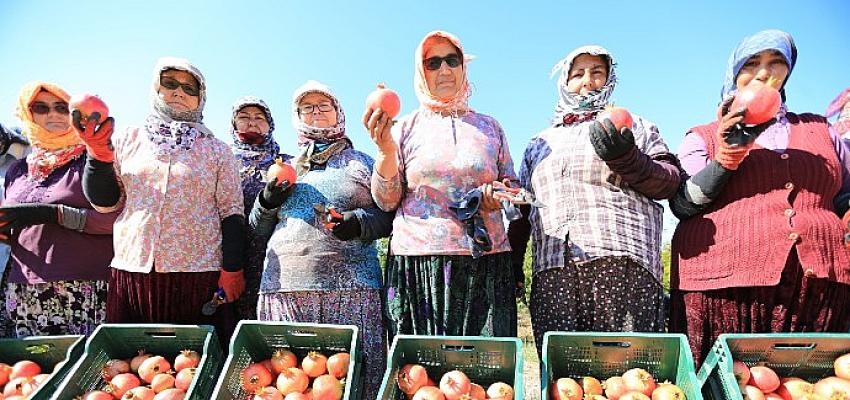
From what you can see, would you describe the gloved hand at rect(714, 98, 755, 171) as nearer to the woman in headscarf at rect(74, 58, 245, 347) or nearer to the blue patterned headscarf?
the blue patterned headscarf

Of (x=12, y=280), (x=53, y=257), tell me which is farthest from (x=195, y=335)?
(x=12, y=280)

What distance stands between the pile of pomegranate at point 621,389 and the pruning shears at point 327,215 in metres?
1.13

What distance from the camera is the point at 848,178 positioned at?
2.28 meters

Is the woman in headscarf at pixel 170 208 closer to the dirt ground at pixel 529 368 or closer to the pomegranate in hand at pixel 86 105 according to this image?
the pomegranate in hand at pixel 86 105

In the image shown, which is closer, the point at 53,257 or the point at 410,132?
the point at 410,132

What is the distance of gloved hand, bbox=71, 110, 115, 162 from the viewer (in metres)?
2.18

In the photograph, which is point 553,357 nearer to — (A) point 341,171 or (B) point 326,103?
(A) point 341,171

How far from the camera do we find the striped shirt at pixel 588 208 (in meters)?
2.25

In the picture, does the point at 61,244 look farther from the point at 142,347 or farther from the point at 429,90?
the point at 429,90

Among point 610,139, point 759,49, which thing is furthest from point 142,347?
point 759,49

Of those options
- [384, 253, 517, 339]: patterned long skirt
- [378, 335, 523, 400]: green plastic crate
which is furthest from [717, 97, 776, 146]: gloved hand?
[378, 335, 523, 400]: green plastic crate

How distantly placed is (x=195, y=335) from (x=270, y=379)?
405 mm

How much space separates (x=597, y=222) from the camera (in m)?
2.26

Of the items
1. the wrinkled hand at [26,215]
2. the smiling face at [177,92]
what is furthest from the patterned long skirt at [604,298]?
the wrinkled hand at [26,215]
